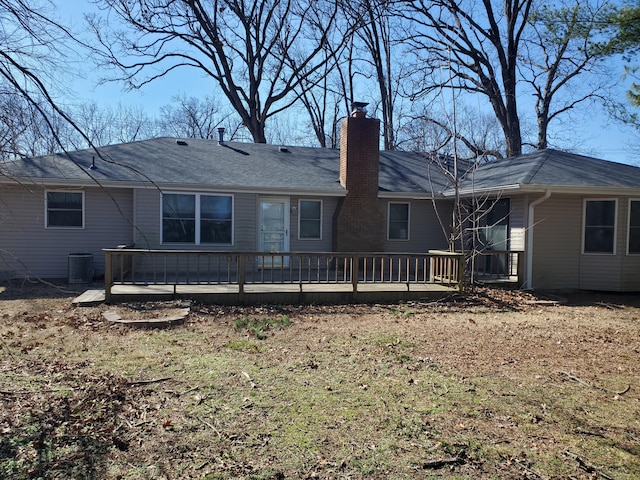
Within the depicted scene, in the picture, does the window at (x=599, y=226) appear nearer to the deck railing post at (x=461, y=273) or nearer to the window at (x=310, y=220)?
the deck railing post at (x=461, y=273)

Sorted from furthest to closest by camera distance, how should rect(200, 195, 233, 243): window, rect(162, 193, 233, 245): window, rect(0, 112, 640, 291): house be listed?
rect(200, 195, 233, 243): window
rect(162, 193, 233, 245): window
rect(0, 112, 640, 291): house

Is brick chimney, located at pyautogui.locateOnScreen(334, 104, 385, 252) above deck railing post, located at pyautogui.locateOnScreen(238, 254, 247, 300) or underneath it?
above

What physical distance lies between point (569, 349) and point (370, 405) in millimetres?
3559

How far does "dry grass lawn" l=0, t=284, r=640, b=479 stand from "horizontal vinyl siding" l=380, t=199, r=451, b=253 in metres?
6.30

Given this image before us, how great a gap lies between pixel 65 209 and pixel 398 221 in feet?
30.1

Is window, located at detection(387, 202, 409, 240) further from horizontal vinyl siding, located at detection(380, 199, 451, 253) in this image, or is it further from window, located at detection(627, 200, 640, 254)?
window, located at detection(627, 200, 640, 254)

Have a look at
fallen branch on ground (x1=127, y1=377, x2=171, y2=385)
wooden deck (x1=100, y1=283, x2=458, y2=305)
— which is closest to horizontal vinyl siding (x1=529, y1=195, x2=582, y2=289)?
wooden deck (x1=100, y1=283, x2=458, y2=305)

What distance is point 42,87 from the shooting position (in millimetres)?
3453

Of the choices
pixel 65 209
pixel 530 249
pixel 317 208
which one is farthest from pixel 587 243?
pixel 65 209

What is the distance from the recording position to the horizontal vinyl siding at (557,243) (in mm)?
10922

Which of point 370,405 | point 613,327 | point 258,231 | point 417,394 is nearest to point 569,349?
point 613,327

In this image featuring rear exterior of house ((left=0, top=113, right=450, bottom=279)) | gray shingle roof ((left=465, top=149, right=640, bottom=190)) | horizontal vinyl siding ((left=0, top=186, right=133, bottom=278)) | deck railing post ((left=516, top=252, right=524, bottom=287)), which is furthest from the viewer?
rear exterior of house ((left=0, top=113, right=450, bottom=279))

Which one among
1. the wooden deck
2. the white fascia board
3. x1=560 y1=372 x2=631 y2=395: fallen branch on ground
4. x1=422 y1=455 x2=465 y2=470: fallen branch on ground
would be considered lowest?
x1=422 y1=455 x2=465 y2=470: fallen branch on ground

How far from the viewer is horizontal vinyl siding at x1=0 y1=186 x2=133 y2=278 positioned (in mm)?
11094
